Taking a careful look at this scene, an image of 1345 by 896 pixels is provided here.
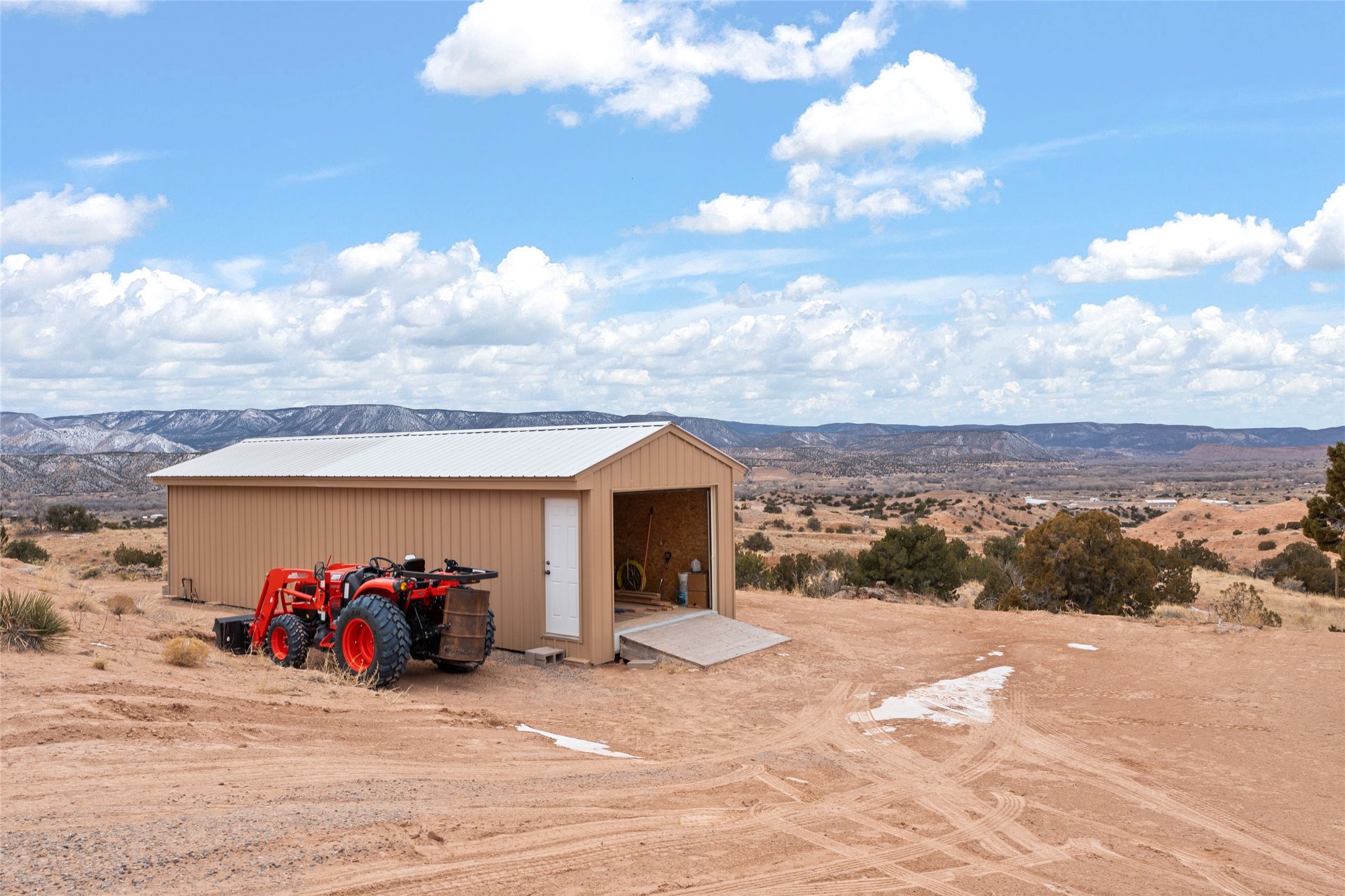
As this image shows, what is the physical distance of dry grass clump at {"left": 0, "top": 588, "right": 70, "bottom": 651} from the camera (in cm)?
998

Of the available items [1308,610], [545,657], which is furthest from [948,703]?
[1308,610]

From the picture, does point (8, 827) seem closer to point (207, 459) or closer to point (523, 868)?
point (523, 868)

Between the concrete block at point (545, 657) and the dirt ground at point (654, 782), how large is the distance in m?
0.28

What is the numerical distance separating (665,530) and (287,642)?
750 cm

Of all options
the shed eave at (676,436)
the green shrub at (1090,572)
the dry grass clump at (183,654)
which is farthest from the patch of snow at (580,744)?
the green shrub at (1090,572)

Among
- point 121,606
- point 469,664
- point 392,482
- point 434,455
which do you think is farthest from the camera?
point 434,455

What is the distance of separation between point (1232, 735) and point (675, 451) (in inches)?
335

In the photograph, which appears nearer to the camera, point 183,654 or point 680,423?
point 183,654

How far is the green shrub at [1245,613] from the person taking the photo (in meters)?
17.4

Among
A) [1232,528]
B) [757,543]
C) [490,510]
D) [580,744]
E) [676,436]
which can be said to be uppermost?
[676,436]

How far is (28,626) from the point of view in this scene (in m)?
10.2

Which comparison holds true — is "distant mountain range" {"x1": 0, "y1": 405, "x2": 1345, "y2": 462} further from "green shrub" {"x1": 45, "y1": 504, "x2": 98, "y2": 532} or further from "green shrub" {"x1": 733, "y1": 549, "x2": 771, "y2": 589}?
"green shrub" {"x1": 733, "y1": 549, "x2": 771, "y2": 589}

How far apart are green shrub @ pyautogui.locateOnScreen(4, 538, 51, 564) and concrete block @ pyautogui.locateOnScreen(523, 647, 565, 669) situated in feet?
67.7

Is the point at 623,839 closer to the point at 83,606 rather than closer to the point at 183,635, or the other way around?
the point at 183,635
